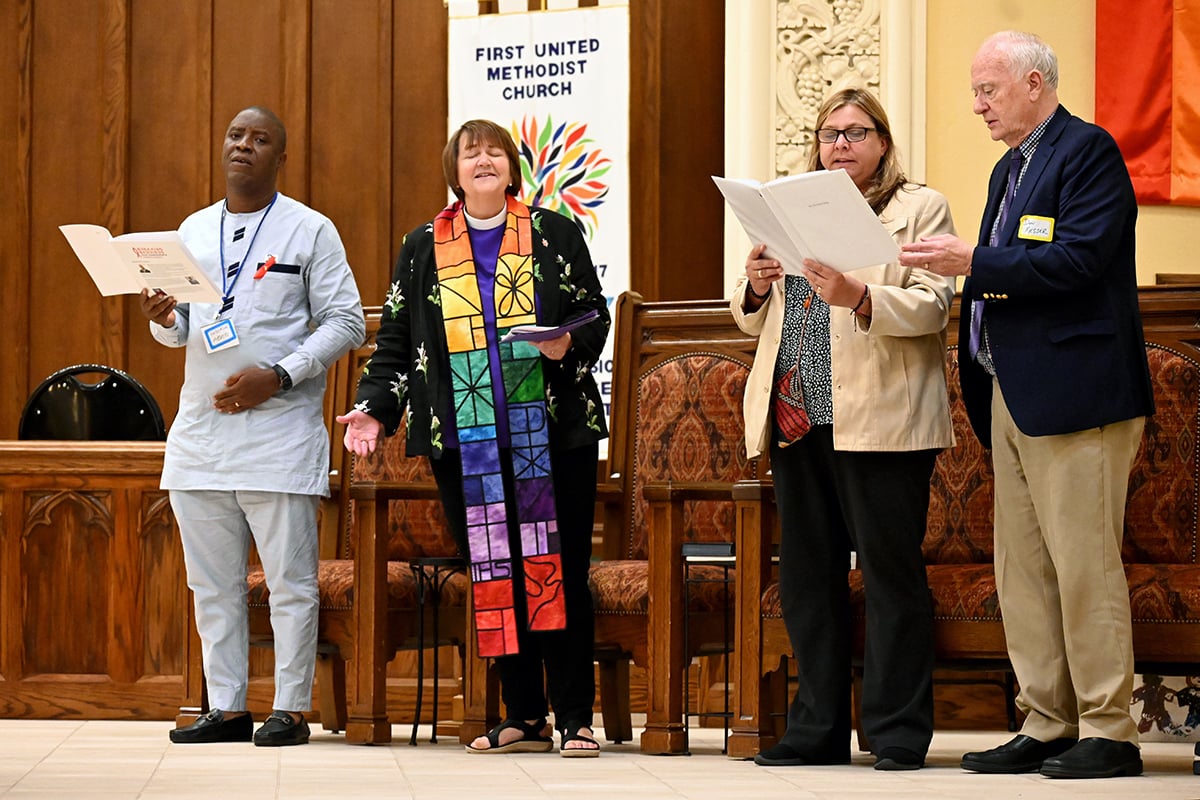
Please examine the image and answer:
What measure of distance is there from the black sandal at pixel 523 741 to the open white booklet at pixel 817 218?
50.2 inches

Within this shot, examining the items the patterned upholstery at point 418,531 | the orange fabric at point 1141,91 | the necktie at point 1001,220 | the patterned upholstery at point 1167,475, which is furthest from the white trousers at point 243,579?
the orange fabric at point 1141,91

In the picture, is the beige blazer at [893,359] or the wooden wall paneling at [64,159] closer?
the beige blazer at [893,359]

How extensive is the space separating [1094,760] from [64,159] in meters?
4.91

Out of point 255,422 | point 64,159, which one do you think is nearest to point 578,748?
point 255,422

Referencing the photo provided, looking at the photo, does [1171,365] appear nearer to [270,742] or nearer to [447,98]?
[270,742]

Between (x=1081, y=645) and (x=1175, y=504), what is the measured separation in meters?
0.66

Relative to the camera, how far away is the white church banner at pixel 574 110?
598cm

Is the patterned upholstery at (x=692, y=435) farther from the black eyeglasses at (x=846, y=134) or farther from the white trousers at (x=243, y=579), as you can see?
the black eyeglasses at (x=846, y=134)

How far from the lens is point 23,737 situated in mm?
4426

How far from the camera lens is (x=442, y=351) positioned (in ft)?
13.2

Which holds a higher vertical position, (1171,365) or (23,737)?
(1171,365)

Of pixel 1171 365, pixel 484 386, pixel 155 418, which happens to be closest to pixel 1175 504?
pixel 1171 365

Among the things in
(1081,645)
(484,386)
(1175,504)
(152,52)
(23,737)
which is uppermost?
(152,52)

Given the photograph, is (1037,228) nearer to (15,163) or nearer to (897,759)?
(897,759)
